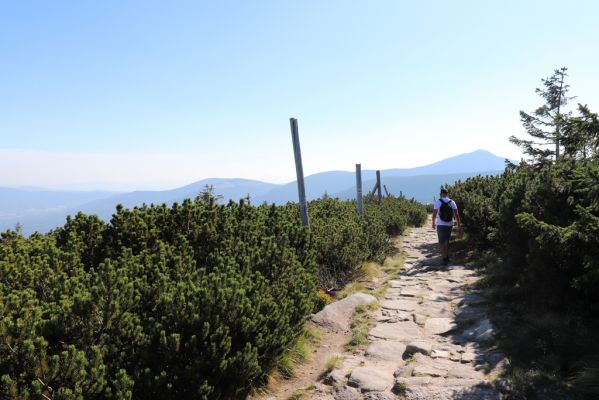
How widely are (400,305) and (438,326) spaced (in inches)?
47.8

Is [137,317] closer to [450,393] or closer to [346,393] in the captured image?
[346,393]

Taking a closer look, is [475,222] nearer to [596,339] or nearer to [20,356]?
[596,339]

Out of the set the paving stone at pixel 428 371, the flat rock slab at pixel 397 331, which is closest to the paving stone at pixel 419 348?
the flat rock slab at pixel 397 331

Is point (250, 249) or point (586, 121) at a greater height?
point (586, 121)

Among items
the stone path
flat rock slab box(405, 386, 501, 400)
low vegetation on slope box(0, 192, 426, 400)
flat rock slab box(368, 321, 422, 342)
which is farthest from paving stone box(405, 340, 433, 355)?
low vegetation on slope box(0, 192, 426, 400)

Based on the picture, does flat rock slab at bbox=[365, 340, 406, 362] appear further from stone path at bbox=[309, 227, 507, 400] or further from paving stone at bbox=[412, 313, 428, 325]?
paving stone at bbox=[412, 313, 428, 325]

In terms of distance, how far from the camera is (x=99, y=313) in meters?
3.29

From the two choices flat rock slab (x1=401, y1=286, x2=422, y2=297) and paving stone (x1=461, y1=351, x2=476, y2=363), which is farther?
flat rock slab (x1=401, y1=286, x2=422, y2=297)

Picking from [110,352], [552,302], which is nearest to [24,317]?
[110,352]

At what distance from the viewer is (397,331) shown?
6008mm

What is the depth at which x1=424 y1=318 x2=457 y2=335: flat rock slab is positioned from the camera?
593 cm

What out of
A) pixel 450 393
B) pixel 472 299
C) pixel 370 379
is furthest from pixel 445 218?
pixel 450 393

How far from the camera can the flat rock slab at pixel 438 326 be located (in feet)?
19.4

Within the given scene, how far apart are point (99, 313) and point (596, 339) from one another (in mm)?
4889
